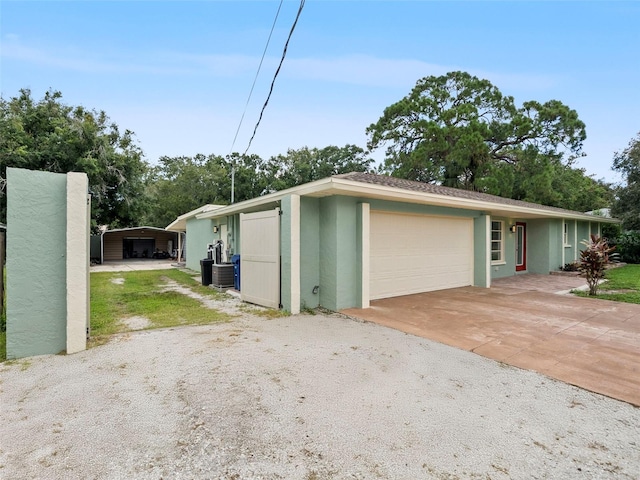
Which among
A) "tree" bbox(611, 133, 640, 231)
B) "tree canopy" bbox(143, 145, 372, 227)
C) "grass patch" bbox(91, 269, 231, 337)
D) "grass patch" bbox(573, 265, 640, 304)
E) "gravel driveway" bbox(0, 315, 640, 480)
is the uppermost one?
"tree canopy" bbox(143, 145, 372, 227)

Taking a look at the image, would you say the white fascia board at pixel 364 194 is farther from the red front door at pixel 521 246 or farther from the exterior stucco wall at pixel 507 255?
the red front door at pixel 521 246

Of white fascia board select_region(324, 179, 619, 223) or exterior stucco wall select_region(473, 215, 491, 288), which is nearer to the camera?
white fascia board select_region(324, 179, 619, 223)

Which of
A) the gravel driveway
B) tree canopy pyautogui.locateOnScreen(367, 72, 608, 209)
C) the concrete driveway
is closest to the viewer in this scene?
the gravel driveway

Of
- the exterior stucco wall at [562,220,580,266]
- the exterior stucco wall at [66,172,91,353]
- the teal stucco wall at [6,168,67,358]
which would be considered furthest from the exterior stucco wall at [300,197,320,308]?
the exterior stucco wall at [562,220,580,266]

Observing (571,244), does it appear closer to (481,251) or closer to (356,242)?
(481,251)

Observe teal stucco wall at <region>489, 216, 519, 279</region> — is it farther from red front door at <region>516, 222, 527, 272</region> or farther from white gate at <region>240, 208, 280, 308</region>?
white gate at <region>240, 208, 280, 308</region>

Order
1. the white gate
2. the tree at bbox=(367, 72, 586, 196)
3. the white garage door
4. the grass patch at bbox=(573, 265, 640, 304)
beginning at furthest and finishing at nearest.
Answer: the tree at bbox=(367, 72, 586, 196), the white garage door, the grass patch at bbox=(573, 265, 640, 304), the white gate

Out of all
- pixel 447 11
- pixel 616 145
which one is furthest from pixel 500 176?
pixel 447 11

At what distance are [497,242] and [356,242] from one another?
24.4 feet

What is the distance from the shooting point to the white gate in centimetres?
655

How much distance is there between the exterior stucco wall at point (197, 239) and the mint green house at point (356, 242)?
3571mm

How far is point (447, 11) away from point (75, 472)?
875 centimetres

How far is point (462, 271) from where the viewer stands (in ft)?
31.5

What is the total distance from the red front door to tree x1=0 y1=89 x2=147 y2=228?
20.4 m
